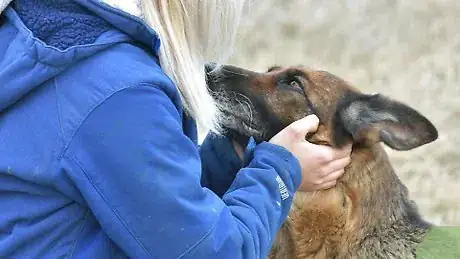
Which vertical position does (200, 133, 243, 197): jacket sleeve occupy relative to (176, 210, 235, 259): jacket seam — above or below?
below

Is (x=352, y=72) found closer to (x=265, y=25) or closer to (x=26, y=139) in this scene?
(x=265, y=25)

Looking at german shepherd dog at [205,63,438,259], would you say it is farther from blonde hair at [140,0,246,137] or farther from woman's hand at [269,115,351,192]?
blonde hair at [140,0,246,137]

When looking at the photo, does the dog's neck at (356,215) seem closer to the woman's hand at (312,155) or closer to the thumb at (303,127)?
the woman's hand at (312,155)

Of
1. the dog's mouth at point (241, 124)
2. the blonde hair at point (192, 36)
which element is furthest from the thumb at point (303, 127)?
the blonde hair at point (192, 36)

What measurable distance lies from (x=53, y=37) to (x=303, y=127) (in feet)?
3.43

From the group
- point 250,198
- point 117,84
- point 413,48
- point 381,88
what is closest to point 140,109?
point 117,84

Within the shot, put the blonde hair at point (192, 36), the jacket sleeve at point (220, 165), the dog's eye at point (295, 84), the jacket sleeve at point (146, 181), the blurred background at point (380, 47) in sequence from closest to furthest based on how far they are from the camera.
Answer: the jacket sleeve at point (146, 181) < the blonde hair at point (192, 36) < the jacket sleeve at point (220, 165) < the dog's eye at point (295, 84) < the blurred background at point (380, 47)

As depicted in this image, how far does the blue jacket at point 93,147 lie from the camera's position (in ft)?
5.46

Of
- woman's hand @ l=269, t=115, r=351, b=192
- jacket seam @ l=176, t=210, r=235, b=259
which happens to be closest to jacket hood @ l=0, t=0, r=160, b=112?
jacket seam @ l=176, t=210, r=235, b=259

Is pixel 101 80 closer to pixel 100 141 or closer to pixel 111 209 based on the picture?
pixel 100 141

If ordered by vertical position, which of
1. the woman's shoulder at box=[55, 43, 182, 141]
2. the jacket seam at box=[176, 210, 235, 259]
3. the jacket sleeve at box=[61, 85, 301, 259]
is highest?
the woman's shoulder at box=[55, 43, 182, 141]

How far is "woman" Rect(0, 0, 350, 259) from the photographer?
167 centimetres

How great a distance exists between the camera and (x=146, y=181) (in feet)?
5.54

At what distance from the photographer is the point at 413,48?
759cm
